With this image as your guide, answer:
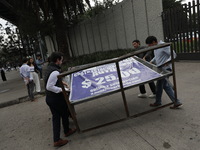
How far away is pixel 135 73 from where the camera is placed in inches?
140

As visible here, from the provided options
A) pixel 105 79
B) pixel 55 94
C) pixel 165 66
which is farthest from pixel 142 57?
pixel 55 94

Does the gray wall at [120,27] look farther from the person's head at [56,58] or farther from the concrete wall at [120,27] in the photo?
the person's head at [56,58]

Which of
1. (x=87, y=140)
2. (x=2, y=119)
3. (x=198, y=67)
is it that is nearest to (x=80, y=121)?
(x=87, y=140)

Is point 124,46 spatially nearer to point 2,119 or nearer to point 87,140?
point 2,119

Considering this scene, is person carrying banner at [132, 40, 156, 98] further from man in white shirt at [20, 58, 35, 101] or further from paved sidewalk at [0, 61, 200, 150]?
man in white shirt at [20, 58, 35, 101]

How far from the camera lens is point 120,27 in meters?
12.1

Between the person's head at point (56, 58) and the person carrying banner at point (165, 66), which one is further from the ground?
the person's head at point (56, 58)

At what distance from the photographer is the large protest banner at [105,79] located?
3.26m

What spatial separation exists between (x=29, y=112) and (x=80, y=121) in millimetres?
2139

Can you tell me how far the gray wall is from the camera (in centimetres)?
942

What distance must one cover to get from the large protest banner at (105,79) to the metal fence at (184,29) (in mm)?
5095

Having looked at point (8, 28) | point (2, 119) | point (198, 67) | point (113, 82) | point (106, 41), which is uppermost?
point (8, 28)

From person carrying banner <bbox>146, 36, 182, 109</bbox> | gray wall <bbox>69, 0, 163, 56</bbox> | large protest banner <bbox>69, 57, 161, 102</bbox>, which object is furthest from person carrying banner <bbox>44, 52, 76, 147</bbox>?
gray wall <bbox>69, 0, 163, 56</bbox>

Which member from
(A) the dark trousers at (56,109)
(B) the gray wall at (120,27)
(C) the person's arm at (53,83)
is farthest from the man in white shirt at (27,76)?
(B) the gray wall at (120,27)
